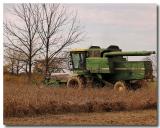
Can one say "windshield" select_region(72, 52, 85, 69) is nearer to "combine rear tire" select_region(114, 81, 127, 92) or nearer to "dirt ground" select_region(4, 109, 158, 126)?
"combine rear tire" select_region(114, 81, 127, 92)

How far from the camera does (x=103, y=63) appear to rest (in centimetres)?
1237

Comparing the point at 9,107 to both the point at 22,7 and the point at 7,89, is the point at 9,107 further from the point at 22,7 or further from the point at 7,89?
the point at 22,7

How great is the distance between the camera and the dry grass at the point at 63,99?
12.2 meters

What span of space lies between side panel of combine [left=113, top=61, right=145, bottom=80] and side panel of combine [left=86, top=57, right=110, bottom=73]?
0.09 metres

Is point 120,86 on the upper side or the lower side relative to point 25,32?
lower

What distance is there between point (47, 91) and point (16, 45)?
0.52 m

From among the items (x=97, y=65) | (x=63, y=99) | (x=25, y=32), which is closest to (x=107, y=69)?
(x=97, y=65)

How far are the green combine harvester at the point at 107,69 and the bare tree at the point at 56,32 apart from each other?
0.13 metres

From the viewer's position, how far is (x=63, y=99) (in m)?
12.3

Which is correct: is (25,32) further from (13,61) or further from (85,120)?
(85,120)

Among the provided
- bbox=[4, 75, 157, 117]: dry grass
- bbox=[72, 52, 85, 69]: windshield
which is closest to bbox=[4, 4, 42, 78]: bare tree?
bbox=[4, 75, 157, 117]: dry grass

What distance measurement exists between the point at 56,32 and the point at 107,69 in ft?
1.92

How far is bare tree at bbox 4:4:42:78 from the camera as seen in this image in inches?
481

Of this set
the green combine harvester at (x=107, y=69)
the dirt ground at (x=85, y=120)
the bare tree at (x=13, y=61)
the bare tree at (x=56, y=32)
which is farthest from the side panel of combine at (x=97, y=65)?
the bare tree at (x=13, y=61)
